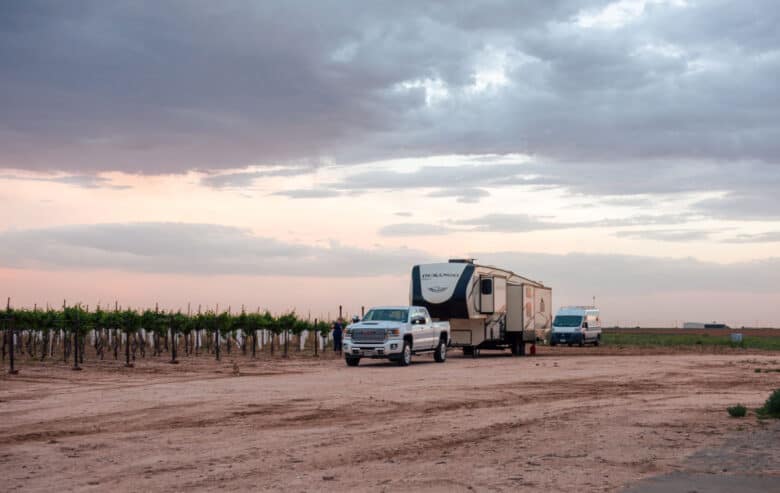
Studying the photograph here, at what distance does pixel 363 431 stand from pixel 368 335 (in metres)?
17.5

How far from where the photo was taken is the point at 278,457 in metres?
11.8

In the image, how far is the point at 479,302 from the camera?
1452 inches

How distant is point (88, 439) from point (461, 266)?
2371cm

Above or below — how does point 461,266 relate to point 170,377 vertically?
above

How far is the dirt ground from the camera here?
1049 centimetres

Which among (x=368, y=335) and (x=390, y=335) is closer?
(x=390, y=335)

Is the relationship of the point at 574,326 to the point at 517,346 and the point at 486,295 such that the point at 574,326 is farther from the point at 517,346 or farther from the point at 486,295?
the point at 486,295

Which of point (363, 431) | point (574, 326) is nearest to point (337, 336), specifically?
point (574, 326)

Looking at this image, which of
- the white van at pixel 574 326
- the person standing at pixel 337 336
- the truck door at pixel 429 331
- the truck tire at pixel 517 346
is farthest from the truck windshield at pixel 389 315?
the white van at pixel 574 326

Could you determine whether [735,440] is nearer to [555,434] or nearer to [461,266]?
[555,434]

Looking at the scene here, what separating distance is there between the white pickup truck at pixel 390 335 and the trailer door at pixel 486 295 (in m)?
3.72

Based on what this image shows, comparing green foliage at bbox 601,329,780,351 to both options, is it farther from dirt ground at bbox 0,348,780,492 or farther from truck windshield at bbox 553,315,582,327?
dirt ground at bbox 0,348,780,492

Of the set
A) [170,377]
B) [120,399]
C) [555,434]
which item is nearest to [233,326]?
[170,377]

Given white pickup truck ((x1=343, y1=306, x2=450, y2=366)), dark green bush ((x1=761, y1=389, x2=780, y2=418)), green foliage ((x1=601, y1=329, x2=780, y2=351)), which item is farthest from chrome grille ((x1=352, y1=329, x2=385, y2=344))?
green foliage ((x1=601, y1=329, x2=780, y2=351))
